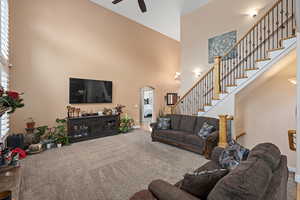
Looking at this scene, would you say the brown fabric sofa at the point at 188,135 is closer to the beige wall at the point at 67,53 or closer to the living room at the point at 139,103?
the living room at the point at 139,103

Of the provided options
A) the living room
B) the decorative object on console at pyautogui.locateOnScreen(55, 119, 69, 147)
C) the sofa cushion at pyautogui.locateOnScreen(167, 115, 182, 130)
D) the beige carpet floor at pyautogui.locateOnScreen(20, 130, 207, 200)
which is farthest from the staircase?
the decorative object on console at pyautogui.locateOnScreen(55, 119, 69, 147)

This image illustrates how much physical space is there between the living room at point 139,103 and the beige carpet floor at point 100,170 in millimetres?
22

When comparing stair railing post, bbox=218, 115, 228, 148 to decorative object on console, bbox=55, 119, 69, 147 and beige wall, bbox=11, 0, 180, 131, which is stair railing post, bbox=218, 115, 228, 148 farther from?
decorative object on console, bbox=55, 119, 69, 147

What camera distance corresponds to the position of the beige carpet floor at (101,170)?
1991 mm

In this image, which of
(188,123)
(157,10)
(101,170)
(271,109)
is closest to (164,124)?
(188,123)

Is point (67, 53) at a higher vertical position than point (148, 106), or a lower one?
higher

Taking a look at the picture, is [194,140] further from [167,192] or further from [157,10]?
[157,10]

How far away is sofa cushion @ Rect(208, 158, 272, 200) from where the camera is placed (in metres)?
0.87

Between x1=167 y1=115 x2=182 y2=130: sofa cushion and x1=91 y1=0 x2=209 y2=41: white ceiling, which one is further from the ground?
x1=91 y1=0 x2=209 y2=41: white ceiling

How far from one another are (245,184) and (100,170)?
96.9 inches

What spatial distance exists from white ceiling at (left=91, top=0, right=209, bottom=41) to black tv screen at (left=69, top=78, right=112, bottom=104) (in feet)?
10.1

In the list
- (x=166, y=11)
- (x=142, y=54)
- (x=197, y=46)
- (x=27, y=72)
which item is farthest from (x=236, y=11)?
(x=27, y=72)

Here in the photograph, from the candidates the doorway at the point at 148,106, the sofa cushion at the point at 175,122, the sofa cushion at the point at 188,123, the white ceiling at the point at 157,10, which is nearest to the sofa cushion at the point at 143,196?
the sofa cushion at the point at 188,123

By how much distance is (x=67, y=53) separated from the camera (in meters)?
4.58
